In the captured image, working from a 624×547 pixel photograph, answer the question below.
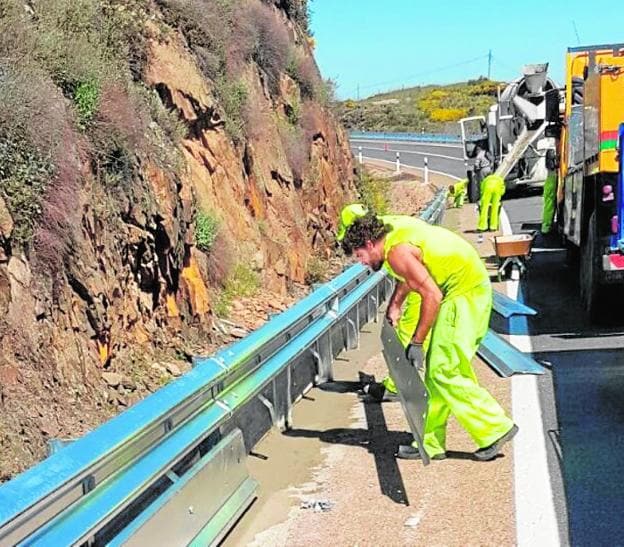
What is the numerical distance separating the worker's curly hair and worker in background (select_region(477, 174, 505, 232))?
559 inches

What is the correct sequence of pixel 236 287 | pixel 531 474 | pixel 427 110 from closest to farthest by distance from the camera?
1. pixel 531 474
2. pixel 236 287
3. pixel 427 110

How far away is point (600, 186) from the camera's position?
977 centimetres

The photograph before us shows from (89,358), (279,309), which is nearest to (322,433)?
(89,358)

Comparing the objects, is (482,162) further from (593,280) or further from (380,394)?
(380,394)

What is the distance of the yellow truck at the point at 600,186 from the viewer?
9430 mm

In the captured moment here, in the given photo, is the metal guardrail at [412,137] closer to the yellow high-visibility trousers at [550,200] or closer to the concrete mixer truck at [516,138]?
the concrete mixer truck at [516,138]

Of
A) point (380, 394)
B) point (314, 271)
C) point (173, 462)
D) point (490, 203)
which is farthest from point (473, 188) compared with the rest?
point (173, 462)

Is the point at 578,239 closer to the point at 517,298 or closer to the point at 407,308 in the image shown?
the point at 517,298

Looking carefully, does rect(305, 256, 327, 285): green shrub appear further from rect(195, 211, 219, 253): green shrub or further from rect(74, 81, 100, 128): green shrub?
rect(74, 81, 100, 128): green shrub

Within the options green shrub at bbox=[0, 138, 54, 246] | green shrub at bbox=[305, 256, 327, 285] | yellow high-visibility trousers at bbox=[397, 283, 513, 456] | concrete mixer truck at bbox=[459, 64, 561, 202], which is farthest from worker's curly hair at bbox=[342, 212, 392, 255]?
concrete mixer truck at bbox=[459, 64, 561, 202]

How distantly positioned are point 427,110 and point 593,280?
9335cm

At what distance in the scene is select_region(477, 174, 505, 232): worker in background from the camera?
64.4ft

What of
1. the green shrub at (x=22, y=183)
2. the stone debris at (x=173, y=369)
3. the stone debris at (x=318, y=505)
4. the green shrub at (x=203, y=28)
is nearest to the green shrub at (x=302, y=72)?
the green shrub at (x=203, y=28)

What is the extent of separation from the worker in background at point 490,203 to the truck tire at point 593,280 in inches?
349
